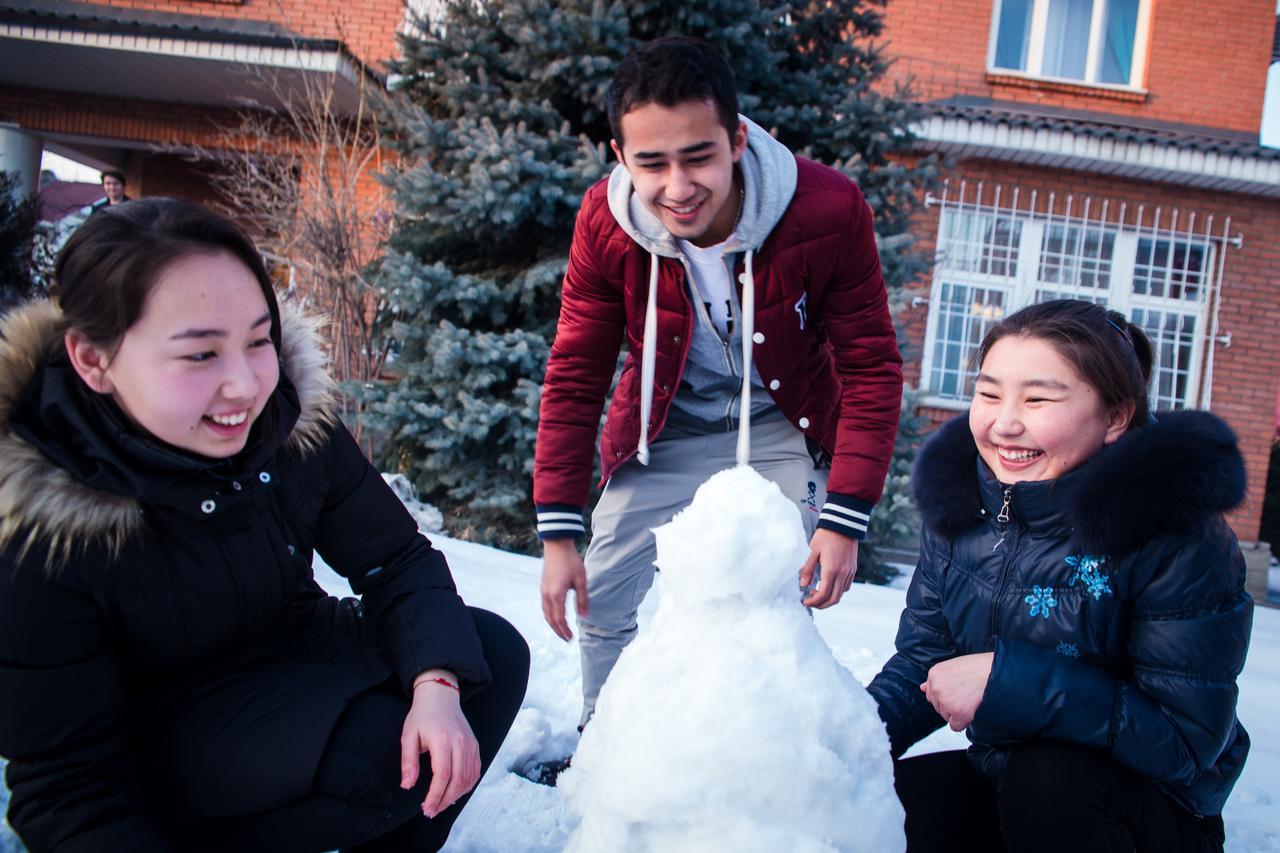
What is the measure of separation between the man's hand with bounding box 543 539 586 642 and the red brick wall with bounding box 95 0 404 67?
845cm

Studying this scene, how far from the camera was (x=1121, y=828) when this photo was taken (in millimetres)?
1422

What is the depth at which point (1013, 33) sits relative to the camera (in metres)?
9.73

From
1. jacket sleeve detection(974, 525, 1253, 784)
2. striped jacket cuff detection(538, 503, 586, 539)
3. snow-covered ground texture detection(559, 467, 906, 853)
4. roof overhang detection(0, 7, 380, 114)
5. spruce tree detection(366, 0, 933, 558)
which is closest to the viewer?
snow-covered ground texture detection(559, 467, 906, 853)

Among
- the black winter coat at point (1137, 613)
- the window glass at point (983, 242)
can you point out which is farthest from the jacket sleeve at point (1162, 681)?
the window glass at point (983, 242)

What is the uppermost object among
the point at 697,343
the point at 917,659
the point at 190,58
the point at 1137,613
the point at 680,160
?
the point at 190,58

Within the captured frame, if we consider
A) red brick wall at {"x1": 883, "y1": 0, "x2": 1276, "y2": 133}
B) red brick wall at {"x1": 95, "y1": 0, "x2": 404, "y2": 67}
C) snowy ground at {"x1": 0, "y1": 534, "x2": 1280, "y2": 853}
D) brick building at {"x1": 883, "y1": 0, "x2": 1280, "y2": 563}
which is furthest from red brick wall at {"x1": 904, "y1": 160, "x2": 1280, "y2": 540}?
red brick wall at {"x1": 95, "y1": 0, "x2": 404, "y2": 67}

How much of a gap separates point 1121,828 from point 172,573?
65.2 inches

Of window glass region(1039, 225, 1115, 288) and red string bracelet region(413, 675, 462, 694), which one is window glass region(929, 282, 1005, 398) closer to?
window glass region(1039, 225, 1115, 288)

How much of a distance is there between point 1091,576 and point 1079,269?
28.9ft

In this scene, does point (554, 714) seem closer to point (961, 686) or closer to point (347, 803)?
point (347, 803)

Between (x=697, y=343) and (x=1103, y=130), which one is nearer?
(x=697, y=343)

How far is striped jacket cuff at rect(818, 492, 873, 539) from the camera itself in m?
1.93

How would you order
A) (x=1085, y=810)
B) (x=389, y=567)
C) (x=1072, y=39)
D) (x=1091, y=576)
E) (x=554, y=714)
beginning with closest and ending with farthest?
(x=1085, y=810) < (x=1091, y=576) < (x=389, y=567) < (x=554, y=714) < (x=1072, y=39)

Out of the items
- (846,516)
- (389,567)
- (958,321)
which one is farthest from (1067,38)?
(389,567)
